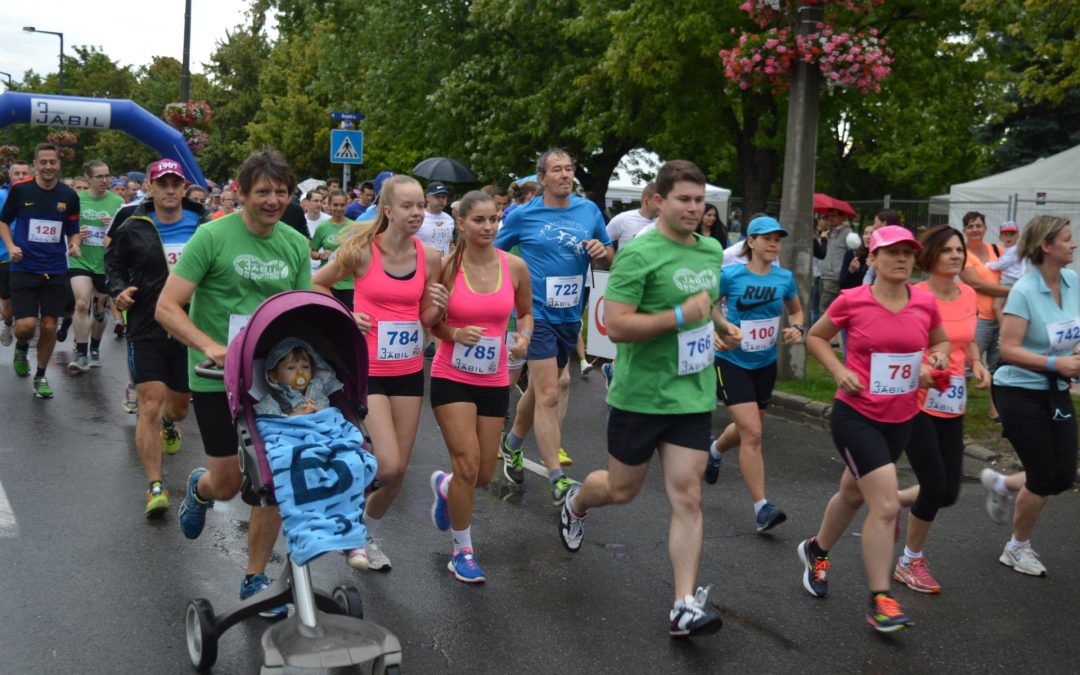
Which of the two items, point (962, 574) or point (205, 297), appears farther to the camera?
point (962, 574)

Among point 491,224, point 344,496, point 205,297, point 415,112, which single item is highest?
point 415,112

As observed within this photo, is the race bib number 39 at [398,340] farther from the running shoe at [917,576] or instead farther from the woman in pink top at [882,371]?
the running shoe at [917,576]

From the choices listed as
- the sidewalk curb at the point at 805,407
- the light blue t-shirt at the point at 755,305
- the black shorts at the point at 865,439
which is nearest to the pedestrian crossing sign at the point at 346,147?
the sidewalk curb at the point at 805,407

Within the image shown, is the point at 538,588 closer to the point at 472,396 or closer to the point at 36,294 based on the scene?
the point at 472,396

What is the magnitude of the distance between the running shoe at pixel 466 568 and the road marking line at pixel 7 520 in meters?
2.46

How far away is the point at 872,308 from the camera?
5.40m

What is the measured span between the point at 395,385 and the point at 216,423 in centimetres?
94

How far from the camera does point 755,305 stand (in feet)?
23.6

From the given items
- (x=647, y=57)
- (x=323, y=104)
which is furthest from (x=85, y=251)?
(x=323, y=104)

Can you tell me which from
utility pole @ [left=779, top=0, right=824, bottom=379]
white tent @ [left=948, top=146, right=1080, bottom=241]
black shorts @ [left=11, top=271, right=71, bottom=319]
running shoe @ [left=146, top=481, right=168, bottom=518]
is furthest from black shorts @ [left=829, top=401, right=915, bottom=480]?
white tent @ [left=948, top=146, right=1080, bottom=241]

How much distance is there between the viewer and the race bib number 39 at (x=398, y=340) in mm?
5695

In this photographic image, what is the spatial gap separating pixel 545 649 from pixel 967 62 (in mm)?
19394

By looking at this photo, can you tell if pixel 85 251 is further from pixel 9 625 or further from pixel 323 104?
pixel 323 104

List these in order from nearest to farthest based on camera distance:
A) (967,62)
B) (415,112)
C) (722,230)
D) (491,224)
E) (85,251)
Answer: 1. (491,224)
2. (85,251)
3. (722,230)
4. (967,62)
5. (415,112)
